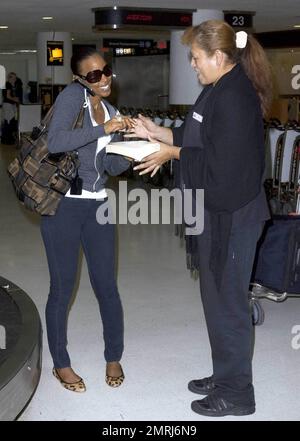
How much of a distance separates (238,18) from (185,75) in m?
1.39

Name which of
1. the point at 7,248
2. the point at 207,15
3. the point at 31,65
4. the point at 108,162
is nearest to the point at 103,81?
the point at 108,162

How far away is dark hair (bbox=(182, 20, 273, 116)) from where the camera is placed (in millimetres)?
2992

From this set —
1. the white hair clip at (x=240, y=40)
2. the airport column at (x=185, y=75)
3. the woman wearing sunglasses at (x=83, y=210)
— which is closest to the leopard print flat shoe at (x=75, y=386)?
the woman wearing sunglasses at (x=83, y=210)

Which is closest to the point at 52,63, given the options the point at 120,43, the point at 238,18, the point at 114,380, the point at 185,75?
the point at 120,43

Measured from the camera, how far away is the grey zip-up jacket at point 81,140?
319cm

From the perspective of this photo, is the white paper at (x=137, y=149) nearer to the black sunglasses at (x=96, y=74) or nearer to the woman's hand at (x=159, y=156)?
the woman's hand at (x=159, y=156)

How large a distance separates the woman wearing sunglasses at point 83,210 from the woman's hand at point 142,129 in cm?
7

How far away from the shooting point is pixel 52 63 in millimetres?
18469

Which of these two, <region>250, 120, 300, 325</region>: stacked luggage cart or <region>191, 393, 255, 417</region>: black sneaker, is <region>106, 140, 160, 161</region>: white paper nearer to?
<region>191, 393, 255, 417</region>: black sneaker

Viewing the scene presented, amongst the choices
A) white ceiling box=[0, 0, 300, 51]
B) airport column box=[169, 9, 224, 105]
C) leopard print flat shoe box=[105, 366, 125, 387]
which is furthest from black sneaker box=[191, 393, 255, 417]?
airport column box=[169, 9, 224, 105]

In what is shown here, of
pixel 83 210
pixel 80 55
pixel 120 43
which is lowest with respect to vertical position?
pixel 83 210

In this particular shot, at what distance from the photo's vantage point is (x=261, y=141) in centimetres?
305

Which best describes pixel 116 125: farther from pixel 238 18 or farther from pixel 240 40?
pixel 238 18

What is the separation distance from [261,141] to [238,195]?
0.86ft
